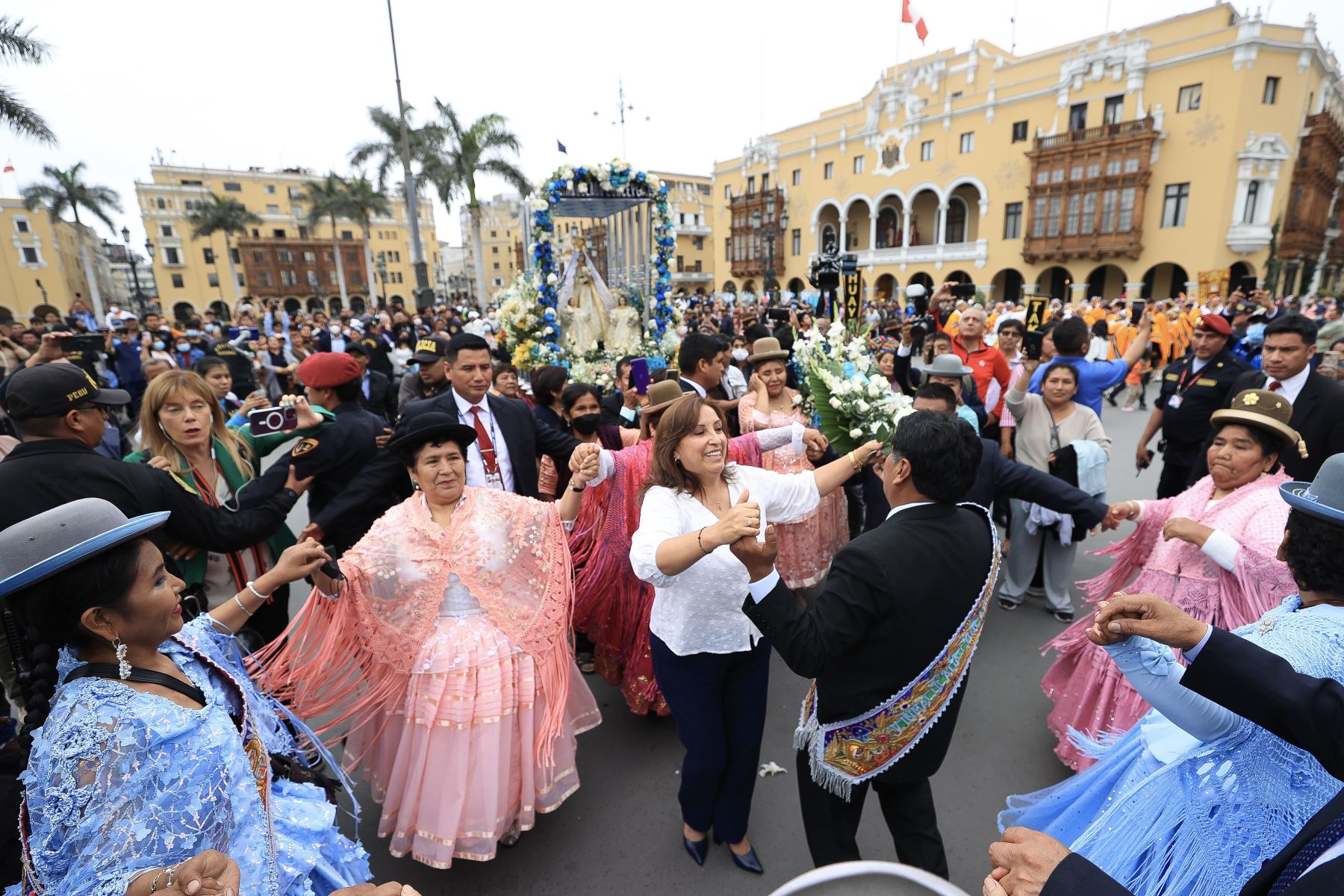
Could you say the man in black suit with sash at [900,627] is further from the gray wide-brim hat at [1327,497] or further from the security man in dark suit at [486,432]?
the security man in dark suit at [486,432]

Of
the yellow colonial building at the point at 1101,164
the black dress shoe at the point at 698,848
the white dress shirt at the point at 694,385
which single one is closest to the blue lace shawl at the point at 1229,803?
the black dress shoe at the point at 698,848

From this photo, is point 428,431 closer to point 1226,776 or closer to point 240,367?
point 1226,776

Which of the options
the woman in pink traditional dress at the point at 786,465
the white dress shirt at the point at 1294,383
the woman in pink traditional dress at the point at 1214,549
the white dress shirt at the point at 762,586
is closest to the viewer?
the white dress shirt at the point at 762,586

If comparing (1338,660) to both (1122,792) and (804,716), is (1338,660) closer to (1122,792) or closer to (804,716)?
(1122,792)

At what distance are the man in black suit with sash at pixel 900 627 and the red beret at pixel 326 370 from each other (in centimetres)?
279

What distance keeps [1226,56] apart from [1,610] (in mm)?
35520

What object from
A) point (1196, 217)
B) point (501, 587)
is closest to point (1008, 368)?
point (501, 587)

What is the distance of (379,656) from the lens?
8.64 ft

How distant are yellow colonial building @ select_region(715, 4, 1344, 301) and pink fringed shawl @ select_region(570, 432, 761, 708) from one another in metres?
19.0

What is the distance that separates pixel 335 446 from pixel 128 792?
2.36 metres

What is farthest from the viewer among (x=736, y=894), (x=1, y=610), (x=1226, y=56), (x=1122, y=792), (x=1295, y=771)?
(x=1226, y=56)

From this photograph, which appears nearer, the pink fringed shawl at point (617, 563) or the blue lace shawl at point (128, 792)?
the blue lace shawl at point (128, 792)

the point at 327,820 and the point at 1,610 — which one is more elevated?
the point at 1,610

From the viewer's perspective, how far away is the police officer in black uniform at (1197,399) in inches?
186
